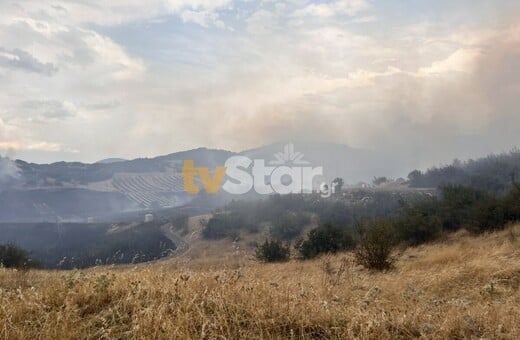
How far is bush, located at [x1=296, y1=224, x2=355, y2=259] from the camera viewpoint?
20641mm

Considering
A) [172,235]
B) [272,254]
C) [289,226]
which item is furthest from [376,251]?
[172,235]

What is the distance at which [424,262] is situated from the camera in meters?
10.1

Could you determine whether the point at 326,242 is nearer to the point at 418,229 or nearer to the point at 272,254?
the point at 272,254

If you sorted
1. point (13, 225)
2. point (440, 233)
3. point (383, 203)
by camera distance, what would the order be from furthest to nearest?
point (13, 225)
point (383, 203)
point (440, 233)

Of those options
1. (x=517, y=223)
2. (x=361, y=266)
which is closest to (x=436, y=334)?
(x=361, y=266)

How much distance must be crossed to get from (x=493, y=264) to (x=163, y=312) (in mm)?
7250

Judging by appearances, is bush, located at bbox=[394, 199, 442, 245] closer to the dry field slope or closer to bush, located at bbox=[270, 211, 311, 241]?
the dry field slope

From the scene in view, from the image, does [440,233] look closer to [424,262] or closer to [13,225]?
[424,262]

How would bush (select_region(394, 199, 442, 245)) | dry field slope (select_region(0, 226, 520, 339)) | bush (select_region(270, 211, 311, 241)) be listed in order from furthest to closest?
bush (select_region(270, 211, 311, 241))
bush (select_region(394, 199, 442, 245))
dry field slope (select_region(0, 226, 520, 339))

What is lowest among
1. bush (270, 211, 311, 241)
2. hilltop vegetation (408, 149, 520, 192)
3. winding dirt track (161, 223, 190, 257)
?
winding dirt track (161, 223, 190, 257)

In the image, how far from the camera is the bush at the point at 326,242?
20641 mm

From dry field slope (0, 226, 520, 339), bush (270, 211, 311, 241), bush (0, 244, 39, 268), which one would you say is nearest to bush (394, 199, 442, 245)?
dry field slope (0, 226, 520, 339)

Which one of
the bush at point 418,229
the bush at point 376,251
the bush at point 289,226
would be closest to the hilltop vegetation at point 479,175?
the bush at point 418,229

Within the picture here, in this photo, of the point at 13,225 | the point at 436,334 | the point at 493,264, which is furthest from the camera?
the point at 13,225
